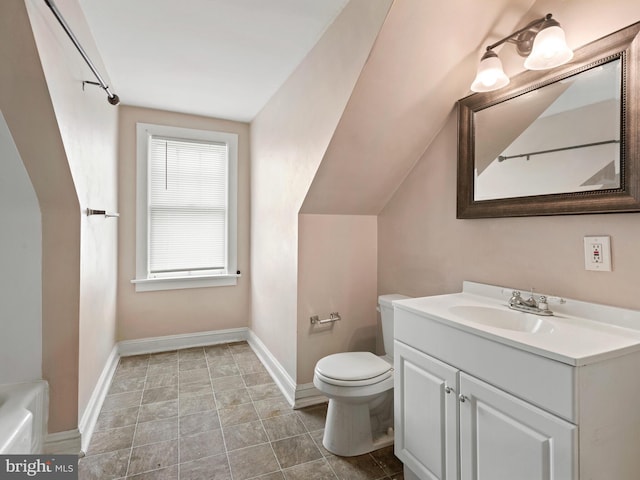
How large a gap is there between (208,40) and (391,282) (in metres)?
1.97

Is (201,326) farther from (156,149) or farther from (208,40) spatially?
(208,40)

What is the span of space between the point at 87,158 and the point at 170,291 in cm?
168

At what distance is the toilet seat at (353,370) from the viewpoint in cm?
172

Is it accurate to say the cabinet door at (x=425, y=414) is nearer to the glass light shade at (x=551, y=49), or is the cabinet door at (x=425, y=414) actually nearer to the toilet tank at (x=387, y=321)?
the toilet tank at (x=387, y=321)

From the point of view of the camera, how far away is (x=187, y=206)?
3.33 metres

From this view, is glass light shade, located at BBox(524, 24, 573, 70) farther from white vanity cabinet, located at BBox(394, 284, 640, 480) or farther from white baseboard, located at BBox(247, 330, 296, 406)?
white baseboard, located at BBox(247, 330, 296, 406)

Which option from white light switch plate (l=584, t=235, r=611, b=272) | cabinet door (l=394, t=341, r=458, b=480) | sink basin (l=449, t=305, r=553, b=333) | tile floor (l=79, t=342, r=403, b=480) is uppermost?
white light switch plate (l=584, t=235, r=611, b=272)

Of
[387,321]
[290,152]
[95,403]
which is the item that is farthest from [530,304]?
[95,403]

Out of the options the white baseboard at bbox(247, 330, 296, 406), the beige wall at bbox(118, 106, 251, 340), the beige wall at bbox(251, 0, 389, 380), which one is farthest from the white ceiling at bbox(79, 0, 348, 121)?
the white baseboard at bbox(247, 330, 296, 406)

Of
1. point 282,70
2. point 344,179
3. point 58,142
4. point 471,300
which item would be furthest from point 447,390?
point 282,70

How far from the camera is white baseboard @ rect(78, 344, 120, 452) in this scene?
1.81 m

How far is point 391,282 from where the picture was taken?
234 cm

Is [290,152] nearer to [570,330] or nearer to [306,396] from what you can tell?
[306,396]

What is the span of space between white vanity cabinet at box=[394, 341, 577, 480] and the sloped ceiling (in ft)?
3.48
